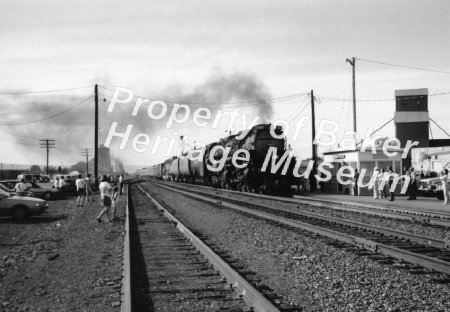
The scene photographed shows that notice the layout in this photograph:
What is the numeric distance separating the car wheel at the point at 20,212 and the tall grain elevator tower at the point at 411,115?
128ft

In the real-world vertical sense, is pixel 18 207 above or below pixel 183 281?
above

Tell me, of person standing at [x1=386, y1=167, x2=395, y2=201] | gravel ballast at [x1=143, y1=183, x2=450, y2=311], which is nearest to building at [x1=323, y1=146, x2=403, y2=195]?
person standing at [x1=386, y1=167, x2=395, y2=201]

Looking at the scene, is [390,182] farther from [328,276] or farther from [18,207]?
[328,276]

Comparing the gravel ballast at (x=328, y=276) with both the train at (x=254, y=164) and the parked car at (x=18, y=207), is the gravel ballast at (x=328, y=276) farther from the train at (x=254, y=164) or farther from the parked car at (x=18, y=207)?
the train at (x=254, y=164)

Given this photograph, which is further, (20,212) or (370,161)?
(370,161)

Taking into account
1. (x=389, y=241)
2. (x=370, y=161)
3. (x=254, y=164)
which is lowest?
(x=389, y=241)

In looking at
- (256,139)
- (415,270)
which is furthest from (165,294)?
(256,139)

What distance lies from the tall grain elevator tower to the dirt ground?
39407mm

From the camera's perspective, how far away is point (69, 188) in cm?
3984

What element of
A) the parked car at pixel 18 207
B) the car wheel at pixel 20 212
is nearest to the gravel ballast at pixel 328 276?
the parked car at pixel 18 207

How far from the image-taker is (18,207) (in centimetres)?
1814

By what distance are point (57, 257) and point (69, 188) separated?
31.5 metres

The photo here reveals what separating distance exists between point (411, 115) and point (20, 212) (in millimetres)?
41023

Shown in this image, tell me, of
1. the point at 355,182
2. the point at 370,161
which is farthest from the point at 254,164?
the point at 370,161
